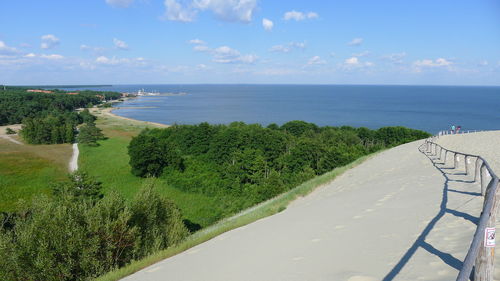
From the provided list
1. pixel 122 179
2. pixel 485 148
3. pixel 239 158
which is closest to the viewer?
pixel 485 148

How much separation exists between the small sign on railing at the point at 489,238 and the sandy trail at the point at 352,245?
5.63ft

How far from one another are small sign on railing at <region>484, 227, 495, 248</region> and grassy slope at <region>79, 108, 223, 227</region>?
2346cm

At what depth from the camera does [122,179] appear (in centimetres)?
4903

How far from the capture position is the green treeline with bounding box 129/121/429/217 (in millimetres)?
45812

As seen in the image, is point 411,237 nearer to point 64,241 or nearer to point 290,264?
point 290,264

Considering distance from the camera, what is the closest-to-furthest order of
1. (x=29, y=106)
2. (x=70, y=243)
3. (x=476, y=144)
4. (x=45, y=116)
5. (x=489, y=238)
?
(x=489, y=238)
(x=70, y=243)
(x=476, y=144)
(x=45, y=116)
(x=29, y=106)

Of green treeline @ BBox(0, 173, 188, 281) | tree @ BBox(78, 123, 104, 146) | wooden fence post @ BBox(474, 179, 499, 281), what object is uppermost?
wooden fence post @ BBox(474, 179, 499, 281)

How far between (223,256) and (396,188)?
30.9 ft

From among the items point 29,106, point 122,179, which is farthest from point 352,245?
point 29,106

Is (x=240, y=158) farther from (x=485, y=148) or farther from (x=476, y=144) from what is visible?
(x=485, y=148)

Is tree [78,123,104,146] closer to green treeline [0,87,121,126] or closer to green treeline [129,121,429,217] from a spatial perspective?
green treeline [129,121,429,217]

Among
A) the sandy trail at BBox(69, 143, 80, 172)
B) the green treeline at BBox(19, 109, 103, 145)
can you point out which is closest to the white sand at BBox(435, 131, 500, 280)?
the sandy trail at BBox(69, 143, 80, 172)

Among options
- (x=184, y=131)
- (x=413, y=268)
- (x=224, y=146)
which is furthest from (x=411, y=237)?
(x=184, y=131)

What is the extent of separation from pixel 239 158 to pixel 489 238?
51570 millimetres
